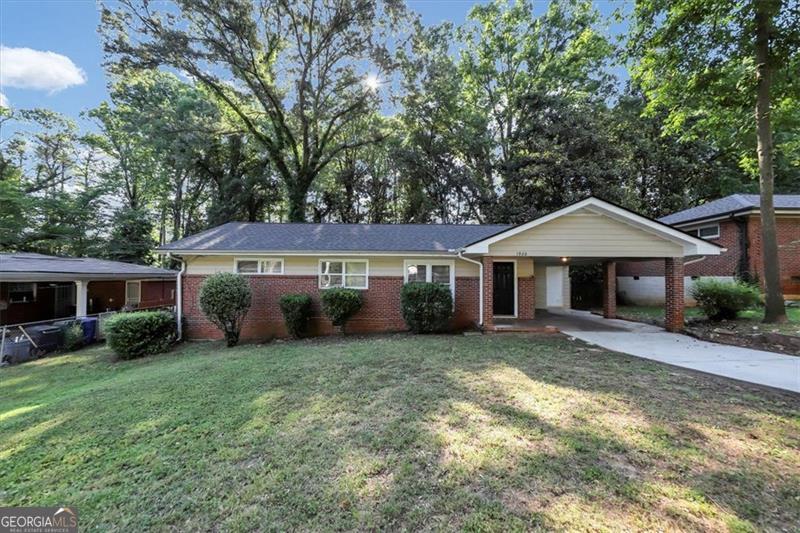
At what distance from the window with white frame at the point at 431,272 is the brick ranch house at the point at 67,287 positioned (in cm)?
1142

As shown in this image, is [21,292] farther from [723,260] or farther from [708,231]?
[708,231]

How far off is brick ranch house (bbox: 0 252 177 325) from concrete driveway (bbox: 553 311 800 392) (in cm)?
1616

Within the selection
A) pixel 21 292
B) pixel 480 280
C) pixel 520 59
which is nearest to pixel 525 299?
pixel 480 280

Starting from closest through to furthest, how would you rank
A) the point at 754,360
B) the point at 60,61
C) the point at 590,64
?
the point at 754,360, the point at 60,61, the point at 590,64

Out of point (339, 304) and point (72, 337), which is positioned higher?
point (339, 304)

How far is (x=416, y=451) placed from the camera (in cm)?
319

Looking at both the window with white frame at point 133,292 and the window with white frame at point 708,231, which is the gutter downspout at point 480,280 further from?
the window with white frame at point 133,292

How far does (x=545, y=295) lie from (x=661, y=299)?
5493 mm

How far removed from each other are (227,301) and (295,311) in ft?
5.79

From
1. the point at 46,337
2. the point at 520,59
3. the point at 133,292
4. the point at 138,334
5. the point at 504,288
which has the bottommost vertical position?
the point at 46,337

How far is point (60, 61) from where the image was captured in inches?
535

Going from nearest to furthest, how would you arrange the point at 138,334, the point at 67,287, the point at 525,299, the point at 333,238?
the point at 138,334 < the point at 333,238 < the point at 525,299 < the point at 67,287

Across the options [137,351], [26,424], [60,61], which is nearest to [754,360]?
[26,424]

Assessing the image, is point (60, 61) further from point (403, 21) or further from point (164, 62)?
point (403, 21)
